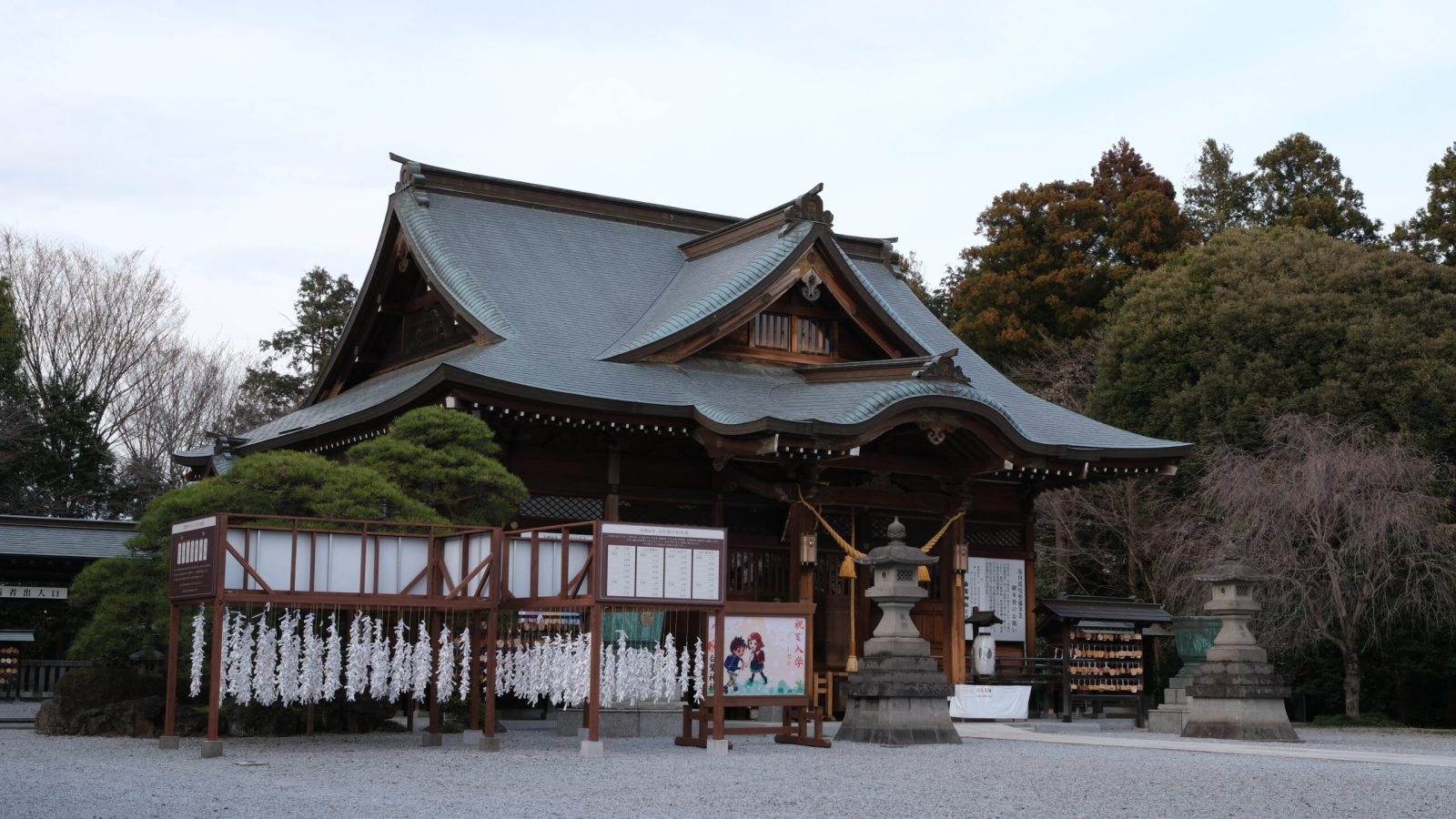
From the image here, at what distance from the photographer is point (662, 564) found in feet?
43.7

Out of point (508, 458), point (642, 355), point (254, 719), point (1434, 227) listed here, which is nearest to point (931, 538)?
point (642, 355)

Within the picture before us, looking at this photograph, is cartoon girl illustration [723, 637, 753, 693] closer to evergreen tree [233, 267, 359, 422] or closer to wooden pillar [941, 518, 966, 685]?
wooden pillar [941, 518, 966, 685]

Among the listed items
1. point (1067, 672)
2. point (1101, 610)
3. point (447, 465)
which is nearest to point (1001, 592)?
point (1101, 610)

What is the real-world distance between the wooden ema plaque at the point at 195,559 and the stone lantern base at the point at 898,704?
6.82m

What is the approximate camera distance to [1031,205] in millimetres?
41312

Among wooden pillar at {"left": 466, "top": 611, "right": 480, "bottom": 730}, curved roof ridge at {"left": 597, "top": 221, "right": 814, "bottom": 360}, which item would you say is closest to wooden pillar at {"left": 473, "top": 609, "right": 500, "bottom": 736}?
wooden pillar at {"left": 466, "top": 611, "right": 480, "bottom": 730}

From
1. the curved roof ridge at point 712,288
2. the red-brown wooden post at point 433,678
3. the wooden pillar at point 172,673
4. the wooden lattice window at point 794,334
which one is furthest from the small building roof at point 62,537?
the wooden pillar at point 172,673

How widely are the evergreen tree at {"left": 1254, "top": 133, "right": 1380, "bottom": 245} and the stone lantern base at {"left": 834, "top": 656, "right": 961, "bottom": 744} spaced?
26944mm

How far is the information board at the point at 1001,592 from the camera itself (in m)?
23.0

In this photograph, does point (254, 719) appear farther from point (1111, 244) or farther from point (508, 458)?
point (1111, 244)

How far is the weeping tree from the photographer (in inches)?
880

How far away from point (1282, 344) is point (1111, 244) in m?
11.8

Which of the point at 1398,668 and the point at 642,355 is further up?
the point at 642,355

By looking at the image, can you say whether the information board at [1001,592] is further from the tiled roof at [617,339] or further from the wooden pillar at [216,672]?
the wooden pillar at [216,672]
